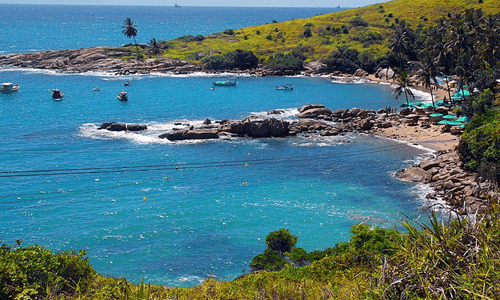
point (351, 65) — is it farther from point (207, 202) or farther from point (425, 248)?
point (425, 248)

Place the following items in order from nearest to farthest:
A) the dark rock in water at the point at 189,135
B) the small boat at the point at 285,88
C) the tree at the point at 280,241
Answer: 1. the tree at the point at 280,241
2. the dark rock in water at the point at 189,135
3. the small boat at the point at 285,88

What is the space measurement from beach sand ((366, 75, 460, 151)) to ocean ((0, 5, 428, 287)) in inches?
101

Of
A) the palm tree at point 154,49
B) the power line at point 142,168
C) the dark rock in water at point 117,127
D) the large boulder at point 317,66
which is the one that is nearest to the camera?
the power line at point 142,168

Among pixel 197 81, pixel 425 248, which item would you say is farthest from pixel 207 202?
pixel 197 81

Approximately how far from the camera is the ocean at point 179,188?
45.0 metres

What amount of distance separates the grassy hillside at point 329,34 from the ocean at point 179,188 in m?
55.7

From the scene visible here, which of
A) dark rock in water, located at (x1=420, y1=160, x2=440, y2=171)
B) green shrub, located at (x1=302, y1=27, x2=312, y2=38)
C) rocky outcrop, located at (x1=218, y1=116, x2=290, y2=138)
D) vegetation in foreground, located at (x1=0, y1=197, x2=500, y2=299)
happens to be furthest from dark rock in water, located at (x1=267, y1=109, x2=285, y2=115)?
green shrub, located at (x1=302, y1=27, x2=312, y2=38)

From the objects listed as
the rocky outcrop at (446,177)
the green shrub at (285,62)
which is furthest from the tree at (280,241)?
the green shrub at (285,62)

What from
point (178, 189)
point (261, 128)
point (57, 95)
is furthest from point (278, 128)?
point (57, 95)

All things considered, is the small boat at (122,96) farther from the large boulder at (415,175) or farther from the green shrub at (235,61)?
the large boulder at (415,175)

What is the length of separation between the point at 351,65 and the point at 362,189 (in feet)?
274

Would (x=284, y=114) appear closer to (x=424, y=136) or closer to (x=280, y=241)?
(x=424, y=136)

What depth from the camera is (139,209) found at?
52938mm

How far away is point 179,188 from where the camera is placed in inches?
2324
